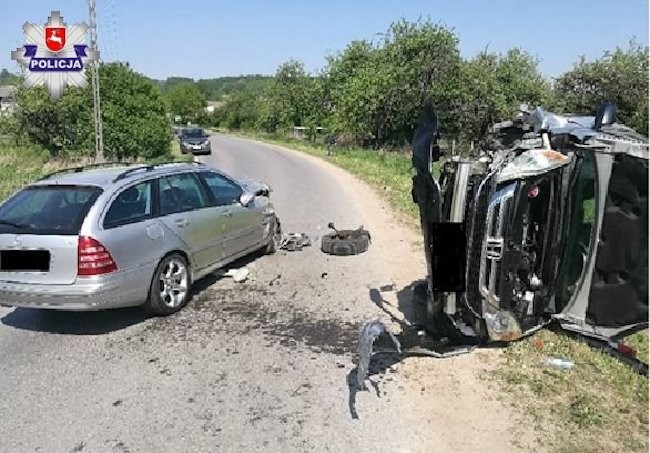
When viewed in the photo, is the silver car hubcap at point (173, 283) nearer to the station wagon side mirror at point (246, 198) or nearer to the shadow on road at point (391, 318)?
the station wagon side mirror at point (246, 198)

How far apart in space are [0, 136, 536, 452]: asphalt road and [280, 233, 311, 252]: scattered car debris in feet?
5.56

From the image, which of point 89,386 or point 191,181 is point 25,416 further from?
point 191,181

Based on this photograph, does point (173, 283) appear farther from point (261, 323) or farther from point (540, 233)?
point (540, 233)

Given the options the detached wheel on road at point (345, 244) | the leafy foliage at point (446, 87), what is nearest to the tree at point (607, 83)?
the leafy foliage at point (446, 87)

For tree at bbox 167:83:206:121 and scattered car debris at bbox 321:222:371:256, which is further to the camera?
tree at bbox 167:83:206:121

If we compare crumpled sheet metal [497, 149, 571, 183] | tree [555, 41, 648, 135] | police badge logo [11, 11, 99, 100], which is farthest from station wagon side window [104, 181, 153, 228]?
tree [555, 41, 648, 135]

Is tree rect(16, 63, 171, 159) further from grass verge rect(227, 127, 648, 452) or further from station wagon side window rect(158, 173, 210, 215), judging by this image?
grass verge rect(227, 127, 648, 452)

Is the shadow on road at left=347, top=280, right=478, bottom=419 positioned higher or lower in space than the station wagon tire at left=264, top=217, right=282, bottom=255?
lower

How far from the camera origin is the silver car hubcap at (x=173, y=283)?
6.35 metres

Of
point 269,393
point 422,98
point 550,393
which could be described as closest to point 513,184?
point 550,393

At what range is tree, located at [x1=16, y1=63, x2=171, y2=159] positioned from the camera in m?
24.5

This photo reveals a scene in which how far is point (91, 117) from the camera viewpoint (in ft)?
80.5

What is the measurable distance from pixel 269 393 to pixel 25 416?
68.1 inches

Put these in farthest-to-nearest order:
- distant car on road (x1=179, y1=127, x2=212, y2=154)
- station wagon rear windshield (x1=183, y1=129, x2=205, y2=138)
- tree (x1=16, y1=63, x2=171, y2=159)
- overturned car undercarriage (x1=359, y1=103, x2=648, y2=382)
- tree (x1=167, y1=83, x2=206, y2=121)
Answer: tree (x1=167, y1=83, x2=206, y2=121) < station wagon rear windshield (x1=183, y1=129, x2=205, y2=138) < distant car on road (x1=179, y1=127, x2=212, y2=154) < tree (x1=16, y1=63, x2=171, y2=159) < overturned car undercarriage (x1=359, y1=103, x2=648, y2=382)
